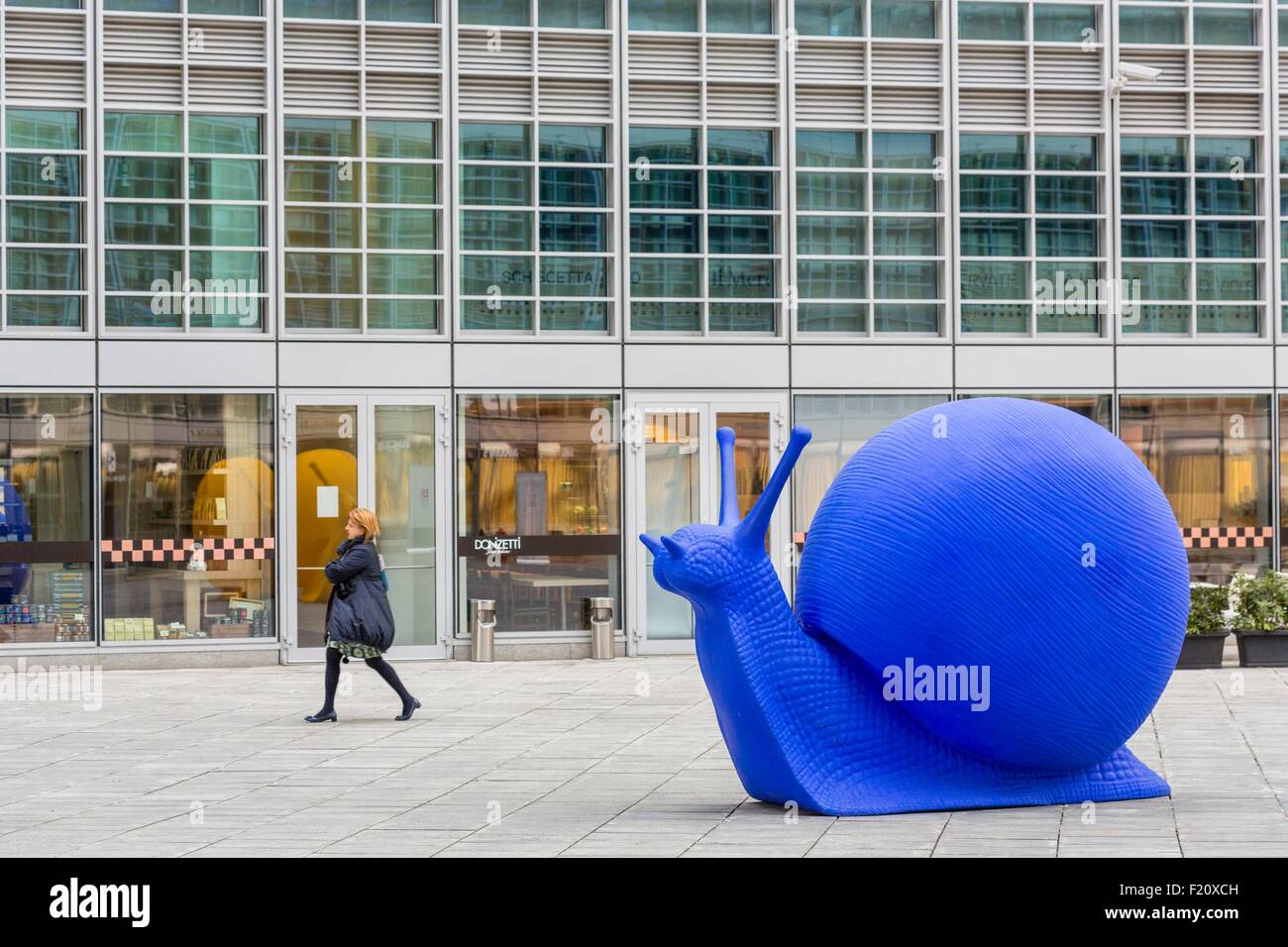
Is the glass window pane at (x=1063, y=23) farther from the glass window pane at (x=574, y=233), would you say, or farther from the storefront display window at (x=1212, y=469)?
the glass window pane at (x=574, y=233)

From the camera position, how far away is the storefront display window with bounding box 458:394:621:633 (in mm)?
20922

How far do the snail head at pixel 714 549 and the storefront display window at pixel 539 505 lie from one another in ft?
36.6

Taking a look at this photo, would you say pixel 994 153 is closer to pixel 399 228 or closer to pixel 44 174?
pixel 399 228

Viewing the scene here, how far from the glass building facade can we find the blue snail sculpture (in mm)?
11280

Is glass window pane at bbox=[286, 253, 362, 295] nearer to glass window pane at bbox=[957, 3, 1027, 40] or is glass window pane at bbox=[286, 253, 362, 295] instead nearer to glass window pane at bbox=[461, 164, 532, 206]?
glass window pane at bbox=[461, 164, 532, 206]

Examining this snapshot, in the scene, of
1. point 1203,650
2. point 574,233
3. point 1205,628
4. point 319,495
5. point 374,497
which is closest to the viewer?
point 1205,628

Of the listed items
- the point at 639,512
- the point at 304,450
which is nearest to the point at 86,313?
the point at 304,450

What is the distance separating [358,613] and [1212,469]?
12.1 m

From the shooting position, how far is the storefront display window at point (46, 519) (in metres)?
19.9

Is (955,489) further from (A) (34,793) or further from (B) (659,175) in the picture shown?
(B) (659,175)

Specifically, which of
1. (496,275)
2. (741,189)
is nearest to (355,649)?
(496,275)

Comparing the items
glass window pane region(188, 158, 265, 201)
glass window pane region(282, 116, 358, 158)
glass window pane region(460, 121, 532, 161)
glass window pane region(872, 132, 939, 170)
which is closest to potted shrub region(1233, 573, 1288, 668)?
glass window pane region(872, 132, 939, 170)

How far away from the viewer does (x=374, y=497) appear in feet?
67.9

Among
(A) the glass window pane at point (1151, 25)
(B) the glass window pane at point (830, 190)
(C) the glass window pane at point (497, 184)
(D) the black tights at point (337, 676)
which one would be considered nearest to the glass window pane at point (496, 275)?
(C) the glass window pane at point (497, 184)
